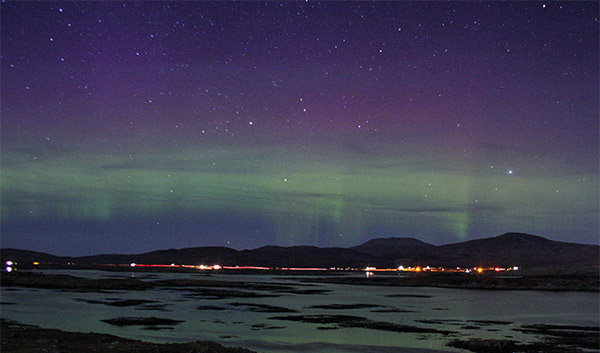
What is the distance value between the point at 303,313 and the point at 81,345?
21.3 meters

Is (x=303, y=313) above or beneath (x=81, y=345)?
above

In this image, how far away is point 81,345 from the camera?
24969 millimetres

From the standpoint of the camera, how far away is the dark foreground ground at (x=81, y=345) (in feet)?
76.8

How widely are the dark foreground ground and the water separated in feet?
9.74

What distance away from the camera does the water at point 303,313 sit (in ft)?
98.1

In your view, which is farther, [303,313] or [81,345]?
[303,313]

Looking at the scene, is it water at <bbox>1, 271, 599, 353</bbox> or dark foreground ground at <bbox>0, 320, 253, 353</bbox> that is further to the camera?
water at <bbox>1, 271, 599, 353</bbox>

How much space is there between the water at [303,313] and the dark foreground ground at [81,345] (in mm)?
2968

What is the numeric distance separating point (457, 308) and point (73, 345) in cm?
3476

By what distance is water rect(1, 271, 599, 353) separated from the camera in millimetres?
29906

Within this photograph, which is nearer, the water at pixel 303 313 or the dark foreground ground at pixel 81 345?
the dark foreground ground at pixel 81 345

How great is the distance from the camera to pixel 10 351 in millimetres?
22141

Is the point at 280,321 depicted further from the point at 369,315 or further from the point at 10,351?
the point at 10,351

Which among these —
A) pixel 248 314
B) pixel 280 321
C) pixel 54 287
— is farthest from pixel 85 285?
pixel 280 321
